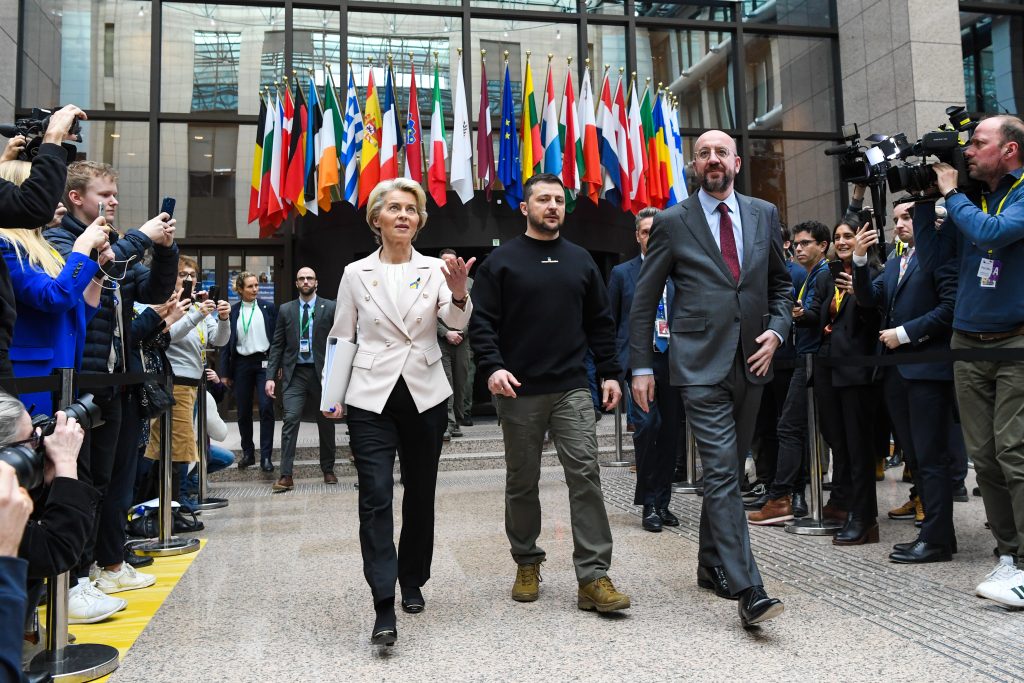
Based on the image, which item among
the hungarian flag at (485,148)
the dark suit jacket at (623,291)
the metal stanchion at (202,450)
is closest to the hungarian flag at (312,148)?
the hungarian flag at (485,148)

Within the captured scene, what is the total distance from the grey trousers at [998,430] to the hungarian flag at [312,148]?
28.3 feet

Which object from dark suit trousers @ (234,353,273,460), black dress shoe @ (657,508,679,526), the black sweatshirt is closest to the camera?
the black sweatshirt

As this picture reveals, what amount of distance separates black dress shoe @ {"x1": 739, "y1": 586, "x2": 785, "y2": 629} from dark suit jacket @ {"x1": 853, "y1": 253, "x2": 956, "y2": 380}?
1782 millimetres

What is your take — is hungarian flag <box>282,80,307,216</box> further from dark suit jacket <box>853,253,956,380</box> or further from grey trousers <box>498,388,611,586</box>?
dark suit jacket <box>853,253,956,380</box>

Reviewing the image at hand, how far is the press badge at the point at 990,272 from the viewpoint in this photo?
3678mm

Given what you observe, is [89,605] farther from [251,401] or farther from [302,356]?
[251,401]

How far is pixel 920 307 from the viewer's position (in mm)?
4621

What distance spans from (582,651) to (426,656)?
1.94ft

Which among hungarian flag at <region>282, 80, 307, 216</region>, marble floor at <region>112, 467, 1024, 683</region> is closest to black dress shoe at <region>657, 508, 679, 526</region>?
marble floor at <region>112, 467, 1024, 683</region>

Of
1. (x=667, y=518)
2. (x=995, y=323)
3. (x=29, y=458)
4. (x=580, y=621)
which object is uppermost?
(x=995, y=323)

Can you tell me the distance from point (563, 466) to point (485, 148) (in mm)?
8028

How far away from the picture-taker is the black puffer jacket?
3.63 metres

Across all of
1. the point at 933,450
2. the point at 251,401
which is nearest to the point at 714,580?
the point at 933,450

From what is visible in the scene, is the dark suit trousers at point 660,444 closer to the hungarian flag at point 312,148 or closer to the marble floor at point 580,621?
the marble floor at point 580,621
